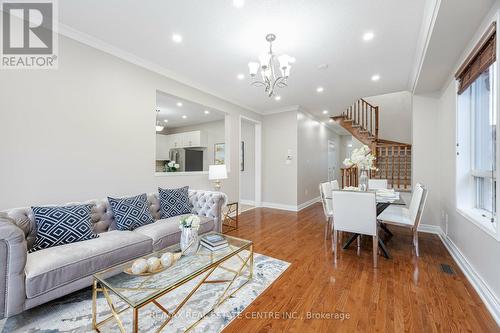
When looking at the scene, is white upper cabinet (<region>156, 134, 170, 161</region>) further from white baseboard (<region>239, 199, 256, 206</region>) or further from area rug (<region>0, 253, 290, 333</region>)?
area rug (<region>0, 253, 290, 333</region>)

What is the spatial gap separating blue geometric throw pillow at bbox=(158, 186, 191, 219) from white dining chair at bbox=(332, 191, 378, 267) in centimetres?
216

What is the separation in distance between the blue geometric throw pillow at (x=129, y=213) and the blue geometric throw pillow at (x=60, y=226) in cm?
33

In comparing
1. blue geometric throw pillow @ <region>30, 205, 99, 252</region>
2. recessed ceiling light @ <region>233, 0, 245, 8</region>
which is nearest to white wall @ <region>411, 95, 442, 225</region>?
recessed ceiling light @ <region>233, 0, 245, 8</region>

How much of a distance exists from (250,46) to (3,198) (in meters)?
3.22

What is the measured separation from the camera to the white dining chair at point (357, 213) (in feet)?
8.05

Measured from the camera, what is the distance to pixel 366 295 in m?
1.93

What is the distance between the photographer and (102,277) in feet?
4.78

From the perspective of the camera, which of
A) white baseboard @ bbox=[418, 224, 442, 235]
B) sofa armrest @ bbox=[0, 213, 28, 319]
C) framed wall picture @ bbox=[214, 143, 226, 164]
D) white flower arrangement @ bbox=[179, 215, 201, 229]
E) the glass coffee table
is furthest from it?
framed wall picture @ bbox=[214, 143, 226, 164]

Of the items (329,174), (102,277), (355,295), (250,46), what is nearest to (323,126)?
(329,174)

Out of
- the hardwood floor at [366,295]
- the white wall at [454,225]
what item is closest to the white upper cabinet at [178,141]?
the hardwood floor at [366,295]

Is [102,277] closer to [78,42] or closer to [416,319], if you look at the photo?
[416,319]

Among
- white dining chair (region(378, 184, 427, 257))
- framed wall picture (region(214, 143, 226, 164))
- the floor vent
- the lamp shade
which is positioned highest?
framed wall picture (region(214, 143, 226, 164))

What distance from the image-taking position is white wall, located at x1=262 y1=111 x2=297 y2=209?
18.4 ft

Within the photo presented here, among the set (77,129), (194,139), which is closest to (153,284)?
(77,129)
